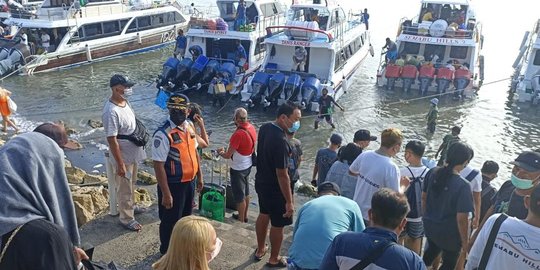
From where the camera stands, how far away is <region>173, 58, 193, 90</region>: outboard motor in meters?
16.3

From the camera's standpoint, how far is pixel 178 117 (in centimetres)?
464

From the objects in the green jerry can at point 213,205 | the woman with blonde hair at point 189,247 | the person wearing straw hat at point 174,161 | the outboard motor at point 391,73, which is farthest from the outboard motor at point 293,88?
the woman with blonde hair at point 189,247

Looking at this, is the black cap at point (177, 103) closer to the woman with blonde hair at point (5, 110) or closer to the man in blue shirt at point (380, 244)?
the man in blue shirt at point (380, 244)

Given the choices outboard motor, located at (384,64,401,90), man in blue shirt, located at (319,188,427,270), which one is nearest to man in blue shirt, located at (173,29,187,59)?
outboard motor, located at (384,64,401,90)

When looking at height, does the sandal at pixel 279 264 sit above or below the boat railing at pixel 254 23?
below

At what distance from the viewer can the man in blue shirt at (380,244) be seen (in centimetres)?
261

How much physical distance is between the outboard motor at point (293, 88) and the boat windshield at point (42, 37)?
11.7m

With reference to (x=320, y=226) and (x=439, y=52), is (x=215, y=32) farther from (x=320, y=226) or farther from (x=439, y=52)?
(x=320, y=226)

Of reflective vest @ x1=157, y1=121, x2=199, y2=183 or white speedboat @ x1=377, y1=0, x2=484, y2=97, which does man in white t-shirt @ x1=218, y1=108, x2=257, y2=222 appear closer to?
reflective vest @ x1=157, y1=121, x2=199, y2=183

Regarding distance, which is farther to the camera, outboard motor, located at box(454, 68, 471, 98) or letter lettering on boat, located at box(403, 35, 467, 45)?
letter lettering on boat, located at box(403, 35, 467, 45)

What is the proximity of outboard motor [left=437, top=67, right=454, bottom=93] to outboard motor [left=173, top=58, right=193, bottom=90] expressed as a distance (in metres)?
8.51

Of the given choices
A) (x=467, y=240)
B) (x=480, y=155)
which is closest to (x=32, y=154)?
(x=467, y=240)

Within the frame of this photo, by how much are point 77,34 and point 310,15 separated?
1057 cm

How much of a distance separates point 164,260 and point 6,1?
2843cm
